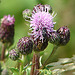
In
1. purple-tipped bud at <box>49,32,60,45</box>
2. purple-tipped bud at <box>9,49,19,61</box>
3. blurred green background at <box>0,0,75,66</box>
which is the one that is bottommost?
purple-tipped bud at <box>9,49,19,61</box>

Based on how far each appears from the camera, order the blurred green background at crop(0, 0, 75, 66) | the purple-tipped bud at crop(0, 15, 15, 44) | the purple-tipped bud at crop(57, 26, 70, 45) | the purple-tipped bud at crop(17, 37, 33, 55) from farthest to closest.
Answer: the blurred green background at crop(0, 0, 75, 66) → the purple-tipped bud at crop(0, 15, 15, 44) → the purple-tipped bud at crop(57, 26, 70, 45) → the purple-tipped bud at crop(17, 37, 33, 55)

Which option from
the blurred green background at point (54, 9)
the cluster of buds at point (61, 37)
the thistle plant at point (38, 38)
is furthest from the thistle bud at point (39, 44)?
the blurred green background at point (54, 9)

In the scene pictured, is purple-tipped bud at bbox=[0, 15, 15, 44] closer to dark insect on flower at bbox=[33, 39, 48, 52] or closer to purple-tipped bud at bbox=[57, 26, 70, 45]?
dark insect on flower at bbox=[33, 39, 48, 52]

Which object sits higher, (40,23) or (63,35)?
(40,23)

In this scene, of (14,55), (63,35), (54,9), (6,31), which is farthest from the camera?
(54,9)

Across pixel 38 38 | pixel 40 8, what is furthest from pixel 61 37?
pixel 40 8

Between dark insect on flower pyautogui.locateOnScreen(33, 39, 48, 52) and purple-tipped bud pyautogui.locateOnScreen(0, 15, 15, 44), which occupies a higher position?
purple-tipped bud pyautogui.locateOnScreen(0, 15, 15, 44)

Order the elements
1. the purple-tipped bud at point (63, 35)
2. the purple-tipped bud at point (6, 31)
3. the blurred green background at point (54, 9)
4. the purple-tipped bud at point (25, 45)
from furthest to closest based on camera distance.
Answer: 1. the blurred green background at point (54, 9)
2. the purple-tipped bud at point (6, 31)
3. the purple-tipped bud at point (63, 35)
4. the purple-tipped bud at point (25, 45)

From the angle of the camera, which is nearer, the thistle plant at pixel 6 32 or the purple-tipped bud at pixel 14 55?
the purple-tipped bud at pixel 14 55

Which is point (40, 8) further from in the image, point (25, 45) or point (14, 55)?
point (14, 55)

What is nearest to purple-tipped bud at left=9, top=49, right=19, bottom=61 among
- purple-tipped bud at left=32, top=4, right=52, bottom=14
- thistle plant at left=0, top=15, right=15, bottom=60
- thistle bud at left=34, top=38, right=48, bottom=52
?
thistle bud at left=34, top=38, right=48, bottom=52

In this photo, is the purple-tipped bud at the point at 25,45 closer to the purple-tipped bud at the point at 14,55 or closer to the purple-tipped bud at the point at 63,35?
the purple-tipped bud at the point at 14,55

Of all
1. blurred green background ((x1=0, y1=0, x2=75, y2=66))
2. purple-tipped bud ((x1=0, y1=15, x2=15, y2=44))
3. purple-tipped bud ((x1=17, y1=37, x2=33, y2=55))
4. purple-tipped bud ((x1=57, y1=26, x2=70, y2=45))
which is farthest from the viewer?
blurred green background ((x1=0, y1=0, x2=75, y2=66))

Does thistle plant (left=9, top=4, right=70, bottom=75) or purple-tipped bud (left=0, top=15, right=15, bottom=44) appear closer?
thistle plant (left=9, top=4, right=70, bottom=75)
